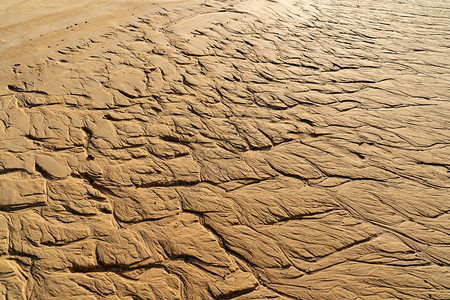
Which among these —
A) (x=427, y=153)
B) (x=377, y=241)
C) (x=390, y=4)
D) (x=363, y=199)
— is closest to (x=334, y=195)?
(x=363, y=199)

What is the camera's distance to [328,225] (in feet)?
9.98

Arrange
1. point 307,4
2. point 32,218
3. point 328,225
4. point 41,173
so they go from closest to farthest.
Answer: point 32,218, point 328,225, point 41,173, point 307,4

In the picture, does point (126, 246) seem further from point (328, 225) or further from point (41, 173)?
point (328, 225)

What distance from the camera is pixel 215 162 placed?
3.57 metres

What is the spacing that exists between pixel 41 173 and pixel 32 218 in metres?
0.53

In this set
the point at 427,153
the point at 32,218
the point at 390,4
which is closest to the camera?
the point at 32,218

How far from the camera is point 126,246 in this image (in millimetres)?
2738

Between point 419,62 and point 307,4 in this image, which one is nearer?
point 419,62

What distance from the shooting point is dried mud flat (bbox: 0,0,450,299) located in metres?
2.63

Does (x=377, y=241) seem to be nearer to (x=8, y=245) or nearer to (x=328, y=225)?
(x=328, y=225)

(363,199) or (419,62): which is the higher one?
(419,62)

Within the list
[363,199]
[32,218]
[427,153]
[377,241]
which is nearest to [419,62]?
[427,153]

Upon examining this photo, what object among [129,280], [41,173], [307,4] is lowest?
[129,280]

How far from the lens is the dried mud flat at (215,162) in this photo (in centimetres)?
263
